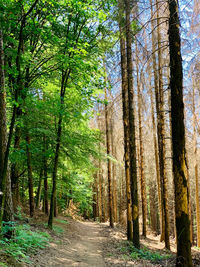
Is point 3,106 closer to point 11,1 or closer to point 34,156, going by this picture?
point 11,1

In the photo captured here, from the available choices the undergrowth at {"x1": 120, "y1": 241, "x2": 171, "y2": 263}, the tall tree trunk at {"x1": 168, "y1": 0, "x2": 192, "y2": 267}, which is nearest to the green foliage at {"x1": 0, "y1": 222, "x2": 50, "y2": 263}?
the undergrowth at {"x1": 120, "y1": 241, "x2": 171, "y2": 263}

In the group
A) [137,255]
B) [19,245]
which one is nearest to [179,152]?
[19,245]

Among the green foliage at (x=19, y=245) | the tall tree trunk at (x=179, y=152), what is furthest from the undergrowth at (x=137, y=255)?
the green foliage at (x=19, y=245)

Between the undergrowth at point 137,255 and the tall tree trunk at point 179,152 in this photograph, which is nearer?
the tall tree trunk at point 179,152

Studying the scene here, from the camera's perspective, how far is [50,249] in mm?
6660

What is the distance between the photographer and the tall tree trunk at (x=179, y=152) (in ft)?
15.5

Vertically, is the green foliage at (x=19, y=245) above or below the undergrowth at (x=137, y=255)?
above

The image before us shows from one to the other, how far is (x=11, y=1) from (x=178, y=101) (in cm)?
538

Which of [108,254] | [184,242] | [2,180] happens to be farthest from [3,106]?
[108,254]

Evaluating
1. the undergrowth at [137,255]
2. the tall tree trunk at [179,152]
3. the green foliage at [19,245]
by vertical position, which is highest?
the tall tree trunk at [179,152]

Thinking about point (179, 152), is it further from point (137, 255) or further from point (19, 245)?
point (137, 255)

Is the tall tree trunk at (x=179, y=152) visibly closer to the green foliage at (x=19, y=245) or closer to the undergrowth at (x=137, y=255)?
the undergrowth at (x=137, y=255)

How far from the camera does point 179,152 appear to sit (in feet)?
16.4

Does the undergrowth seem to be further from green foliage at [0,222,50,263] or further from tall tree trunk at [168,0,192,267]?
green foliage at [0,222,50,263]
